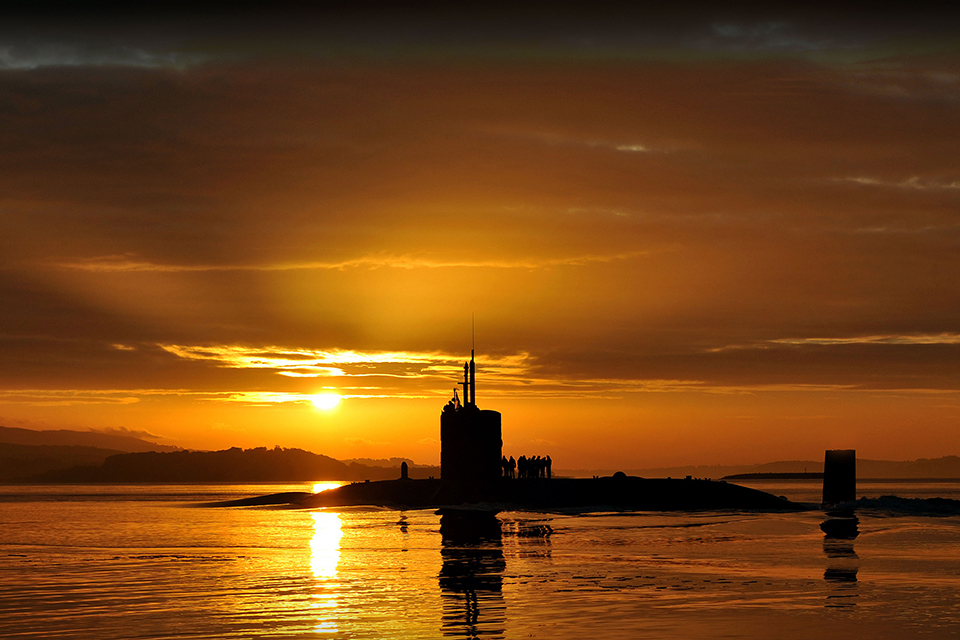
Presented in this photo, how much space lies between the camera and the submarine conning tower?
2060 inches

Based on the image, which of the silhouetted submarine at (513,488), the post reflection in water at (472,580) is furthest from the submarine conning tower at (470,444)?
the post reflection in water at (472,580)

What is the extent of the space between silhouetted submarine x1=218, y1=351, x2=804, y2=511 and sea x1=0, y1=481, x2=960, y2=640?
28.2 feet

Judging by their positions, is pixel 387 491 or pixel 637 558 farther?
pixel 387 491

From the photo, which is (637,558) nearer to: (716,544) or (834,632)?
(716,544)

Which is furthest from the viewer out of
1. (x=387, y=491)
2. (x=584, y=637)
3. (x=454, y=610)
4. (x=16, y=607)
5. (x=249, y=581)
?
(x=387, y=491)

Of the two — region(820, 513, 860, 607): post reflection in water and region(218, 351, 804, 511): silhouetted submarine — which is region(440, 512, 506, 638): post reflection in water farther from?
region(218, 351, 804, 511): silhouetted submarine

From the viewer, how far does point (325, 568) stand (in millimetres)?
27734

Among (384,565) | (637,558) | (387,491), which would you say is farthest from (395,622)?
(387,491)

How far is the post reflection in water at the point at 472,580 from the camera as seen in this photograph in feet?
58.7

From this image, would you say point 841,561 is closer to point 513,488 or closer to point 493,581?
point 493,581

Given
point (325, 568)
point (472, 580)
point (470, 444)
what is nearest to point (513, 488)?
point (470, 444)

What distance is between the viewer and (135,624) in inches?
731

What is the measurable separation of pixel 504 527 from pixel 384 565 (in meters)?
13.5

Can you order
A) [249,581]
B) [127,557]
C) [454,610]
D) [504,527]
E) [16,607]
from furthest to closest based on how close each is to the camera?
[504,527] < [127,557] < [249,581] < [16,607] < [454,610]
